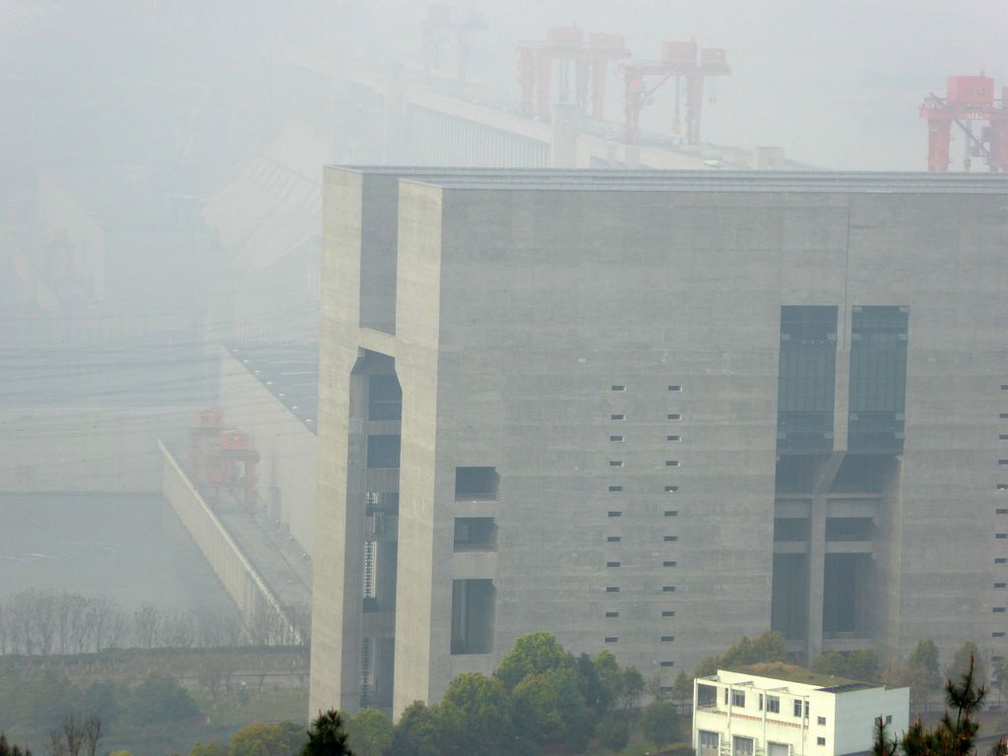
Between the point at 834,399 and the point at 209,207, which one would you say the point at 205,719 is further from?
the point at 209,207

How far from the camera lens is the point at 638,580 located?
82.6 feet

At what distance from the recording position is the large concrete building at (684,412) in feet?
81.6

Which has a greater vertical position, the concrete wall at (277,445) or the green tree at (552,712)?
the concrete wall at (277,445)

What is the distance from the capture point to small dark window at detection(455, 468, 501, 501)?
983 inches

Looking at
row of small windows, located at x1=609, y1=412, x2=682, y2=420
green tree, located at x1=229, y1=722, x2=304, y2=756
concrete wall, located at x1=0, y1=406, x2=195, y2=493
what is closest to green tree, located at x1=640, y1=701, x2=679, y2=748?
green tree, located at x1=229, y1=722, x2=304, y2=756

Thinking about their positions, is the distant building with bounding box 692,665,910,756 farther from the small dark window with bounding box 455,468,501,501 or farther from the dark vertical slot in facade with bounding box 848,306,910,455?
the dark vertical slot in facade with bounding box 848,306,910,455

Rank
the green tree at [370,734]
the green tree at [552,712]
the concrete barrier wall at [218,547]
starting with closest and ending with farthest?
1. the green tree at [370,734]
2. the green tree at [552,712]
3. the concrete barrier wall at [218,547]

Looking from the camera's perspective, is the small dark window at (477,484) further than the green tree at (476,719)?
Yes

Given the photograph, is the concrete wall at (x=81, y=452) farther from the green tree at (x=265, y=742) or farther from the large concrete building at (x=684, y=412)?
the green tree at (x=265, y=742)

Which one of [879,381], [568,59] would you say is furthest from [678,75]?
[879,381]

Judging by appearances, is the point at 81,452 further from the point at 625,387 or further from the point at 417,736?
the point at 417,736

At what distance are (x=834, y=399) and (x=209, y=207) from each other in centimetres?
6801

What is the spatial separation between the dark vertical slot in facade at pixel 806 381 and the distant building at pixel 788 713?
14.5 ft

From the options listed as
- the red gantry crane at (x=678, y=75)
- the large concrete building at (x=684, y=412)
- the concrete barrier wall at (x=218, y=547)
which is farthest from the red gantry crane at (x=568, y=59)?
the large concrete building at (x=684, y=412)
